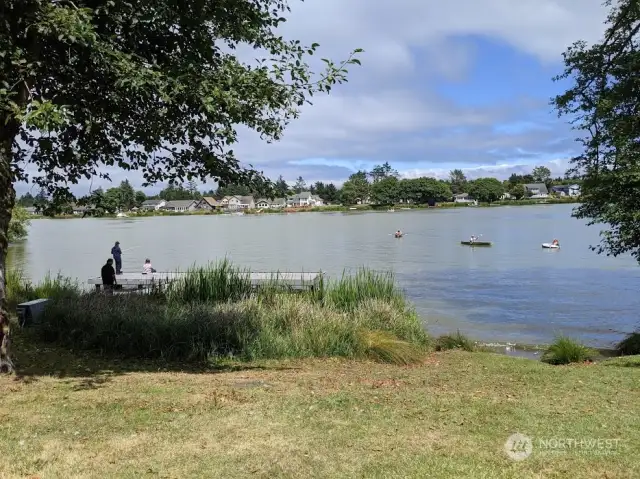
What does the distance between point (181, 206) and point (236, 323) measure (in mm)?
180197

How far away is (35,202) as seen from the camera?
9.42 meters

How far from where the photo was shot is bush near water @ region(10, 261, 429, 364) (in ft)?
33.2

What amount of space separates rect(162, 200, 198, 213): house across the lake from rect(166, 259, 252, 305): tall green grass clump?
561 feet

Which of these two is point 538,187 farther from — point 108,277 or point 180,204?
point 108,277

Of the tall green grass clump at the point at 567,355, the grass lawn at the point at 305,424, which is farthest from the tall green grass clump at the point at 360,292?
the grass lawn at the point at 305,424

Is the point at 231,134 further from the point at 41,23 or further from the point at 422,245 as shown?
the point at 422,245

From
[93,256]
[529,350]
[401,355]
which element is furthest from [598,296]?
[93,256]

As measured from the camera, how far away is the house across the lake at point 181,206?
599 feet

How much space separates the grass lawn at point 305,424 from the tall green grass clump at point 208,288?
5.70 metres

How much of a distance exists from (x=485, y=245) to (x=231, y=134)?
4665 centimetres

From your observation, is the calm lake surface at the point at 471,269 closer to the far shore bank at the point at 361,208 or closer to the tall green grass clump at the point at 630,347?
the tall green grass clump at the point at 630,347

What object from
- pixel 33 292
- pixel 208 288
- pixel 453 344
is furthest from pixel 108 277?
pixel 453 344

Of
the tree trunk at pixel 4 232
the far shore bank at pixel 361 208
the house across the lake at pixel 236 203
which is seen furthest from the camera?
the house across the lake at pixel 236 203

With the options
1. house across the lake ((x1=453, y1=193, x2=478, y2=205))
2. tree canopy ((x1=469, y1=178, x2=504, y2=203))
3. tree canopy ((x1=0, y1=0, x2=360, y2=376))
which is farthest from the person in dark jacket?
house across the lake ((x1=453, y1=193, x2=478, y2=205))
